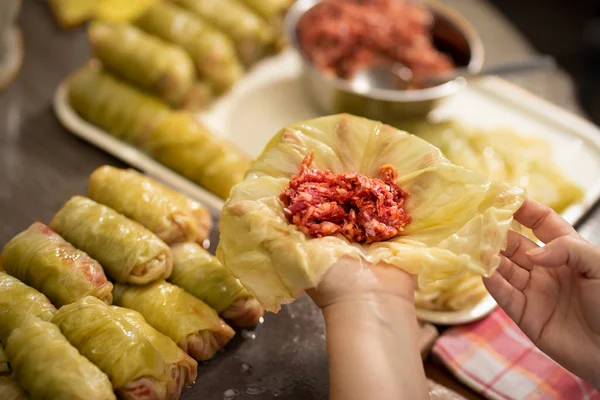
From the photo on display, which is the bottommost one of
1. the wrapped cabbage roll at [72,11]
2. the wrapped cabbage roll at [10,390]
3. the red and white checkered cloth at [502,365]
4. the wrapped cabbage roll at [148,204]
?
the red and white checkered cloth at [502,365]

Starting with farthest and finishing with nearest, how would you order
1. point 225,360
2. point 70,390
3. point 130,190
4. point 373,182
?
point 130,190
point 225,360
point 373,182
point 70,390

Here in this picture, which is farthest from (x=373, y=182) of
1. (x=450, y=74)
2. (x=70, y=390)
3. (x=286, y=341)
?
(x=450, y=74)

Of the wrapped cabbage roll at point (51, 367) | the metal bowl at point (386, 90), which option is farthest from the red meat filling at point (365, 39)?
the wrapped cabbage roll at point (51, 367)

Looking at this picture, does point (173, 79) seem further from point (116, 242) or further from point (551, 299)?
point (551, 299)

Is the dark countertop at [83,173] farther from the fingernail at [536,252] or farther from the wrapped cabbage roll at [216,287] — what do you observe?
A: the fingernail at [536,252]

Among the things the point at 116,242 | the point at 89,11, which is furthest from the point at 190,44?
the point at 116,242

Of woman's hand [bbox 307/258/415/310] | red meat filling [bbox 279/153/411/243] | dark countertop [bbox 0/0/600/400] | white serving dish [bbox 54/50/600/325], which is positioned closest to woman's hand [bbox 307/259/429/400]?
woman's hand [bbox 307/258/415/310]

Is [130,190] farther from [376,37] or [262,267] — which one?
[376,37]
